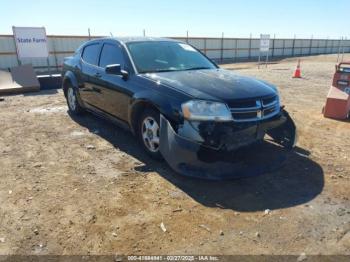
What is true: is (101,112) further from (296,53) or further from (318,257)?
(296,53)

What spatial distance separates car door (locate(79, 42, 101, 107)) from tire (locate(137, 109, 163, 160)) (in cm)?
157

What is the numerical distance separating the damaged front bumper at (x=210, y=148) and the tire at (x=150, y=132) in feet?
1.18

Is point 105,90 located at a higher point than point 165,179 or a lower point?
higher

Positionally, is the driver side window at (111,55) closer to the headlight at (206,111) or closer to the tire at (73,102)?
the tire at (73,102)

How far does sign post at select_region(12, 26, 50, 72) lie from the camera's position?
13.3 m

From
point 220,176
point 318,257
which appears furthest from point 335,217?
point 220,176

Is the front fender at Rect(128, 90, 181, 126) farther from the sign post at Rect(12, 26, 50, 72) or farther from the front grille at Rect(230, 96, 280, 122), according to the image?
the sign post at Rect(12, 26, 50, 72)

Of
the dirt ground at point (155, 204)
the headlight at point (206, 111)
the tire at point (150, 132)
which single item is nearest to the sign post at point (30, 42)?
the dirt ground at point (155, 204)

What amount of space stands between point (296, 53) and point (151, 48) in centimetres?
4538

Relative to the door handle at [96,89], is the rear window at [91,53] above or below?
above

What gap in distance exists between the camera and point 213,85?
163 inches

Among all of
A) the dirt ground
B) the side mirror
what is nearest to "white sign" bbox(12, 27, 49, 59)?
the dirt ground

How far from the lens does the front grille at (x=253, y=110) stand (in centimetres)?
379

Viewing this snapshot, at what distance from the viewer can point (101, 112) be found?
228 inches
